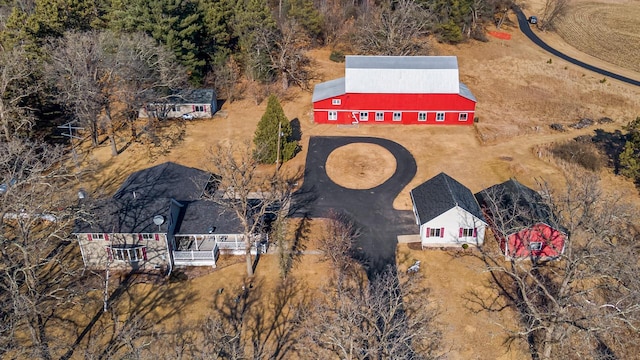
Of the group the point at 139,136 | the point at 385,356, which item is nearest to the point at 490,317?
the point at 385,356

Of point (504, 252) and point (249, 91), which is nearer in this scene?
point (504, 252)

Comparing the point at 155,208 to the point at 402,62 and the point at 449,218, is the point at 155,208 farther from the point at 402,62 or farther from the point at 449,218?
the point at 402,62

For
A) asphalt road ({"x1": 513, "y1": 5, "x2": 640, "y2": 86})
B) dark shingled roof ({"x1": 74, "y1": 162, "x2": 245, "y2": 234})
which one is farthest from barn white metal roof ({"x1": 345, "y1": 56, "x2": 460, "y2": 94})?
asphalt road ({"x1": 513, "y1": 5, "x2": 640, "y2": 86})

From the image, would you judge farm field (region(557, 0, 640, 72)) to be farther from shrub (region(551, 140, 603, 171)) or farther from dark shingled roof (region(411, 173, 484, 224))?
dark shingled roof (region(411, 173, 484, 224))

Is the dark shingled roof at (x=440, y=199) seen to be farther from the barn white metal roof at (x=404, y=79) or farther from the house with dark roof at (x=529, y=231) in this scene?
the barn white metal roof at (x=404, y=79)

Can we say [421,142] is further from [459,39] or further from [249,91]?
[459,39]

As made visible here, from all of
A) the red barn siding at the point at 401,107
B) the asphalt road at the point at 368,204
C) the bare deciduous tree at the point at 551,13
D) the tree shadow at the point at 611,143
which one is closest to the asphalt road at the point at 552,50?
the bare deciduous tree at the point at 551,13
